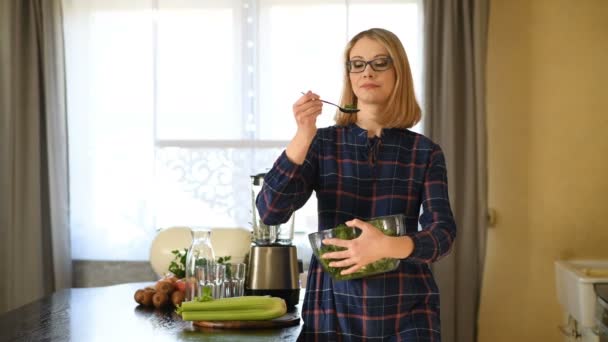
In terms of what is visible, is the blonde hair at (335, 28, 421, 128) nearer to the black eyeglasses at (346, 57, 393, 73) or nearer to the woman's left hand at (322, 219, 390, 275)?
the black eyeglasses at (346, 57, 393, 73)

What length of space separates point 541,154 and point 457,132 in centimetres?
44

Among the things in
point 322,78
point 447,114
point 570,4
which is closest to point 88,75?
point 322,78

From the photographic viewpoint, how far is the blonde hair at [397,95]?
1.52 metres

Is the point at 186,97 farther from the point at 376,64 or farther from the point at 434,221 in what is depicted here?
the point at 434,221

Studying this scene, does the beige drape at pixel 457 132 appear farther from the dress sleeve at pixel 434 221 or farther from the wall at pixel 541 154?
the dress sleeve at pixel 434 221

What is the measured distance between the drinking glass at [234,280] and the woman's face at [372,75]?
0.65 m

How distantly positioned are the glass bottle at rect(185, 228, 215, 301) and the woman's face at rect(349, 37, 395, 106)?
2.17ft

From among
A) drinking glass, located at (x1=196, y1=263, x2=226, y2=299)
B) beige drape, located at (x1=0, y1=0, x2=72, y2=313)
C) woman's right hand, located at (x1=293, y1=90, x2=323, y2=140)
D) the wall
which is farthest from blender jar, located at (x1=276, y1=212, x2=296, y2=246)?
beige drape, located at (x1=0, y1=0, x2=72, y2=313)

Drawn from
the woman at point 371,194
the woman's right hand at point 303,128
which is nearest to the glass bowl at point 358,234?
the woman at point 371,194

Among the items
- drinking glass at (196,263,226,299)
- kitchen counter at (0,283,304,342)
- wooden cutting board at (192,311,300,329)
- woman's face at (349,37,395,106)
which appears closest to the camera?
Answer: woman's face at (349,37,395,106)

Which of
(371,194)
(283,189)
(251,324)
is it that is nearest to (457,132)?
(251,324)

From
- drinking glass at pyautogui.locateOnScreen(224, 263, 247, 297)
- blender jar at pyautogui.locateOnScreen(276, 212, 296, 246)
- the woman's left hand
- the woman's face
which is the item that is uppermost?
the woman's face

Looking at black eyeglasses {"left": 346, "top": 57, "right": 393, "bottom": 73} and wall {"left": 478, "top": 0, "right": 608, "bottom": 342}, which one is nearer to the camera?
black eyeglasses {"left": 346, "top": 57, "right": 393, "bottom": 73}

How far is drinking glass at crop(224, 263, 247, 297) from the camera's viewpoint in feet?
6.31
